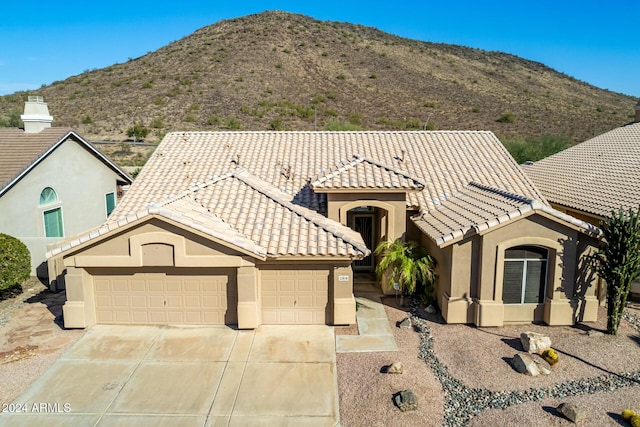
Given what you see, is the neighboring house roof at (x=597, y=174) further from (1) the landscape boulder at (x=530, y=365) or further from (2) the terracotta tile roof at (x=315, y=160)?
(1) the landscape boulder at (x=530, y=365)

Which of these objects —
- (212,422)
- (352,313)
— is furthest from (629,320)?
(212,422)

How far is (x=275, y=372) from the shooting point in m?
10.5

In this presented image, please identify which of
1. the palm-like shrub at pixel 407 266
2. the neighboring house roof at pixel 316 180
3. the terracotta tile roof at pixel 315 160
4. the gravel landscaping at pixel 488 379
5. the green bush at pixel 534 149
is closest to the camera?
the gravel landscaping at pixel 488 379

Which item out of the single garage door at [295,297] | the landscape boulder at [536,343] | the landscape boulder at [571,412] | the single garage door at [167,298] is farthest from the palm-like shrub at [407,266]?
the landscape boulder at [571,412]

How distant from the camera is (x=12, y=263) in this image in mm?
14953

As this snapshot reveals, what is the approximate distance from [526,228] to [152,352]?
10496 millimetres

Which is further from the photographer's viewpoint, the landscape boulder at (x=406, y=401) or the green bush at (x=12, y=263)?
the green bush at (x=12, y=263)

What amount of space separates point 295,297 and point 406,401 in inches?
191

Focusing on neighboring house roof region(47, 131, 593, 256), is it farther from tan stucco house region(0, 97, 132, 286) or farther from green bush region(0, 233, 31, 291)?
tan stucco house region(0, 97, 132, 286)

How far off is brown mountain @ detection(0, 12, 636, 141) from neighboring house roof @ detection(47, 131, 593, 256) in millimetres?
25513

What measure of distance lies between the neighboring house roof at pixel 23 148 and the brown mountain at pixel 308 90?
25190 millimetres

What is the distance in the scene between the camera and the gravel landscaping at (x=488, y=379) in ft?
29.0

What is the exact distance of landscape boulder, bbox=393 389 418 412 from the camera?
Answer: 898cm

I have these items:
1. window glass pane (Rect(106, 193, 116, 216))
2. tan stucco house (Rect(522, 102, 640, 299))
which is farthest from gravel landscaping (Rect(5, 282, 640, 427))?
window glass pane (Rect(106, 193, 116, 216))
